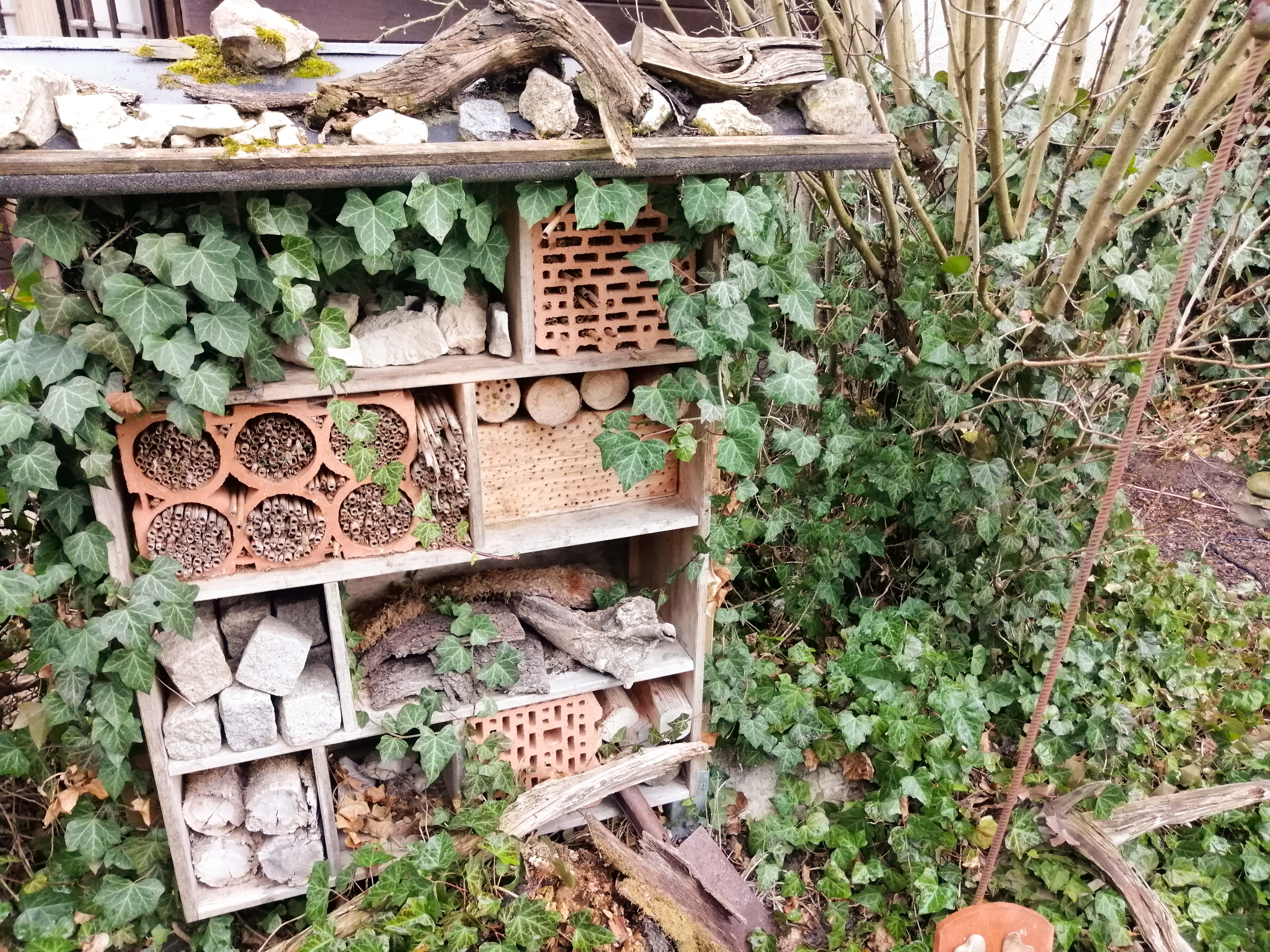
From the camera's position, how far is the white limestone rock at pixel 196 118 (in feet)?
5.51

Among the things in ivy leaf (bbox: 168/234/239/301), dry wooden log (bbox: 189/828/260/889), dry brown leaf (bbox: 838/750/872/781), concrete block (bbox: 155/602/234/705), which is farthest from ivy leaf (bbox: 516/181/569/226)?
dry brown leaf (bbox: 838/750/872/781)

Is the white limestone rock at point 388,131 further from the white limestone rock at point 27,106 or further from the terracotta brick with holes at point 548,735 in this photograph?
the terracotta brick with holes at point 548,735

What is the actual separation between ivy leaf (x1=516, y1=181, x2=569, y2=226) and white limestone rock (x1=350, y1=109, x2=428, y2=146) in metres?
0.24

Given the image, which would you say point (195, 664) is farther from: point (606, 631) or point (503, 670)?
point (606, 631)

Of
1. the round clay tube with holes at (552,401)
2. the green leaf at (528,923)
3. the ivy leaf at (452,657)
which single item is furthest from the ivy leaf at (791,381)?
the green leaf at (528,923)

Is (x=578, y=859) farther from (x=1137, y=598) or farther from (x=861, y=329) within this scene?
(x=1137, y=598)

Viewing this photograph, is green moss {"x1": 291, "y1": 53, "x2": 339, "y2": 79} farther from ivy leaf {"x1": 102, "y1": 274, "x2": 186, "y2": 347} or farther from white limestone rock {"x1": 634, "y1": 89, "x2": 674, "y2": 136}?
white limestone rock {"x1": 634, "y1": 89, "x2": 674, "y2": 136}

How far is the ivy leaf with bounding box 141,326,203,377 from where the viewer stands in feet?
6.06

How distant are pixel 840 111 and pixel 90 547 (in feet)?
6.41

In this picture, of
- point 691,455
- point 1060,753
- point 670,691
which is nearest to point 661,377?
point 691,455

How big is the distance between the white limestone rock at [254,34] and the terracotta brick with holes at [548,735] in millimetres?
1739

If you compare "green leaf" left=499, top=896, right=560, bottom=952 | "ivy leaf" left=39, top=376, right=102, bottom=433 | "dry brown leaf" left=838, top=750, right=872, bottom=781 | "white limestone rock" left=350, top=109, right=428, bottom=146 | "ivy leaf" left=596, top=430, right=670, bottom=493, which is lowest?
"dry brown leaf" left=838, top=750, right=872, bottom=781

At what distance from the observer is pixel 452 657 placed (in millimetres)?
2561

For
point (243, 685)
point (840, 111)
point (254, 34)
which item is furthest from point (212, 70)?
point (243, 685)
